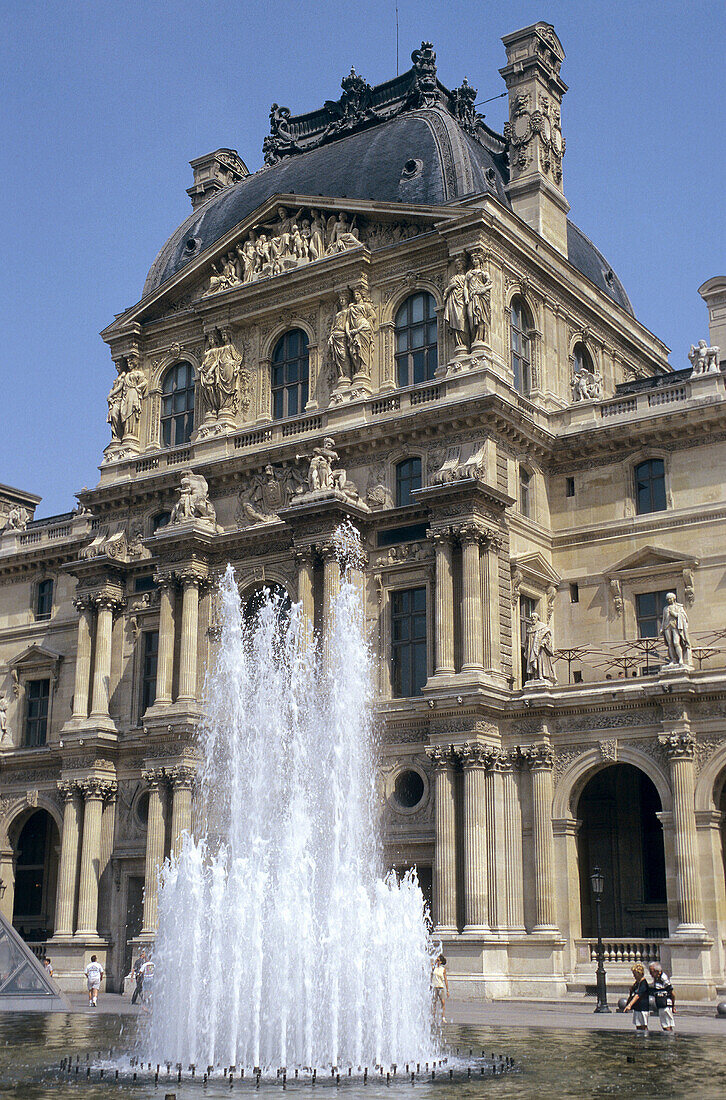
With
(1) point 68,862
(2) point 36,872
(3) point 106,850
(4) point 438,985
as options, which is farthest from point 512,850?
(2) point 36,872

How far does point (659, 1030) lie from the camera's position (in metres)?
25.2

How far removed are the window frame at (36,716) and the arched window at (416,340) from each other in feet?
63.6

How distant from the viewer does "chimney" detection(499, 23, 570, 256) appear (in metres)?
47.1

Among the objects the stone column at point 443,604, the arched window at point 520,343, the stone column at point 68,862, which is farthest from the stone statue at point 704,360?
the stone column at point 68,862

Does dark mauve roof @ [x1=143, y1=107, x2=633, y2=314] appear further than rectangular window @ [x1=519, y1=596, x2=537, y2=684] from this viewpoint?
Yes

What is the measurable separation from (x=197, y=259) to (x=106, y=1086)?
115ft

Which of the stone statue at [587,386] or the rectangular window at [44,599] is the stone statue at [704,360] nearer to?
the stone statue at [587,386]

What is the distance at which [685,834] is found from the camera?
33.4 m

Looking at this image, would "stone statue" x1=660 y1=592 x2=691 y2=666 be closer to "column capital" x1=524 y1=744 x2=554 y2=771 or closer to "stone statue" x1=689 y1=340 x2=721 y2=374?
"column capital" x1=524 y1=744 x2=554 y2=771

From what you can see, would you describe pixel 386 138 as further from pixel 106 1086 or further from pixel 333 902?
pixel 106 1086

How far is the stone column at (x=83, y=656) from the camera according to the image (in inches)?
1827

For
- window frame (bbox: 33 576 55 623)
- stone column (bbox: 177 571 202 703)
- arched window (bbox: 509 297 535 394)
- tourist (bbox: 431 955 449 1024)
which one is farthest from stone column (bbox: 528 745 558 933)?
window frame (bbox: 33 576 55 623)

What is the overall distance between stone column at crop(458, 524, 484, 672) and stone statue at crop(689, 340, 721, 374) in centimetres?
891

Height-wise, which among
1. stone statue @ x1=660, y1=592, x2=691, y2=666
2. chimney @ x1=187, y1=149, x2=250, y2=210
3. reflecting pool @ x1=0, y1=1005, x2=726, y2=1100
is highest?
chimney @ x1=187, y1=149, x2=250, y2=210
